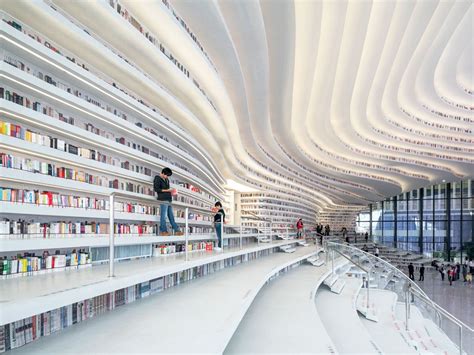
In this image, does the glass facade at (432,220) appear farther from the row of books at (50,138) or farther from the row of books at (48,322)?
the row of books at (48,322)

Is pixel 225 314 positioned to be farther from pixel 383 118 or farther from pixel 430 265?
pixel 430 265

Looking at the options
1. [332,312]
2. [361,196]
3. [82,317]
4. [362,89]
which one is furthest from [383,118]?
[361,196]

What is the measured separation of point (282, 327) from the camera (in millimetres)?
4406

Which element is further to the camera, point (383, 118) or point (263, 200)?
point (263, 200)

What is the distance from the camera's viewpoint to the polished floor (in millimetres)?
7219

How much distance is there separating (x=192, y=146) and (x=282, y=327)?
390cm

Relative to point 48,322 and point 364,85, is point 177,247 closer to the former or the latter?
point 48,322

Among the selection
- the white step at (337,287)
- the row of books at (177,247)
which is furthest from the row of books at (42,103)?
the white step at (337,287)

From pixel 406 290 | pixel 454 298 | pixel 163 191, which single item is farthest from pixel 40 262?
pixel 454 298

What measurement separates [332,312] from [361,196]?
67.6 ft

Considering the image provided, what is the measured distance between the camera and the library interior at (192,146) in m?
3.10

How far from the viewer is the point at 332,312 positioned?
6828mm

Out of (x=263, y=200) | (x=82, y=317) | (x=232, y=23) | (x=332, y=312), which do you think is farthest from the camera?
(x=263, y=200)

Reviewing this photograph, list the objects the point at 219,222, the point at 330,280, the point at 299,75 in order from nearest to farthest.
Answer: the point at 219,222 → the point at 299,75 → the point at 330,280
